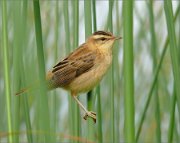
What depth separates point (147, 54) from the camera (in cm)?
470

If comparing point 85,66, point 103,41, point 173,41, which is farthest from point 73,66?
point 173,41

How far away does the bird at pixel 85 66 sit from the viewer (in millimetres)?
2672

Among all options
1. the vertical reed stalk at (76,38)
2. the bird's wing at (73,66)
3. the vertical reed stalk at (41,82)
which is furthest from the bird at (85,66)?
the vertical reed stalk at (41,82)

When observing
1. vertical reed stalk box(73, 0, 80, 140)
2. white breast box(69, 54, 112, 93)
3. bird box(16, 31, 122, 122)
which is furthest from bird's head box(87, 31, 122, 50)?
vertical reed stalk box(73, 0, 80, 140)

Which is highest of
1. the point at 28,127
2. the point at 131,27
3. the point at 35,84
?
the point at 131,27

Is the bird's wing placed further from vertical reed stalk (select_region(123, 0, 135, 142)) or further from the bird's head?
vertical reed stalk (select_region(123, 0, 135, 142))

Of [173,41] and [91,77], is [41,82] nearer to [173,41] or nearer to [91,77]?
[173,41]

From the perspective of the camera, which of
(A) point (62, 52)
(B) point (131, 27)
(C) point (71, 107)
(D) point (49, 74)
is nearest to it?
(B) point (131, 27)

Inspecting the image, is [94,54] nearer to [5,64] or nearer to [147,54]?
[5,64]

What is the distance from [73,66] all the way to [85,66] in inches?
3.2

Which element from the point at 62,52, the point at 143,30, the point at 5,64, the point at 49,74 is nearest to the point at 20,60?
the point at 5,64

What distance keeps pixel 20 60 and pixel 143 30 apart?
2.29 meters

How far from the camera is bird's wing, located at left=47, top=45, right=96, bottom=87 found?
105 inches

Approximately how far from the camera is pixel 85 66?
112 inches
